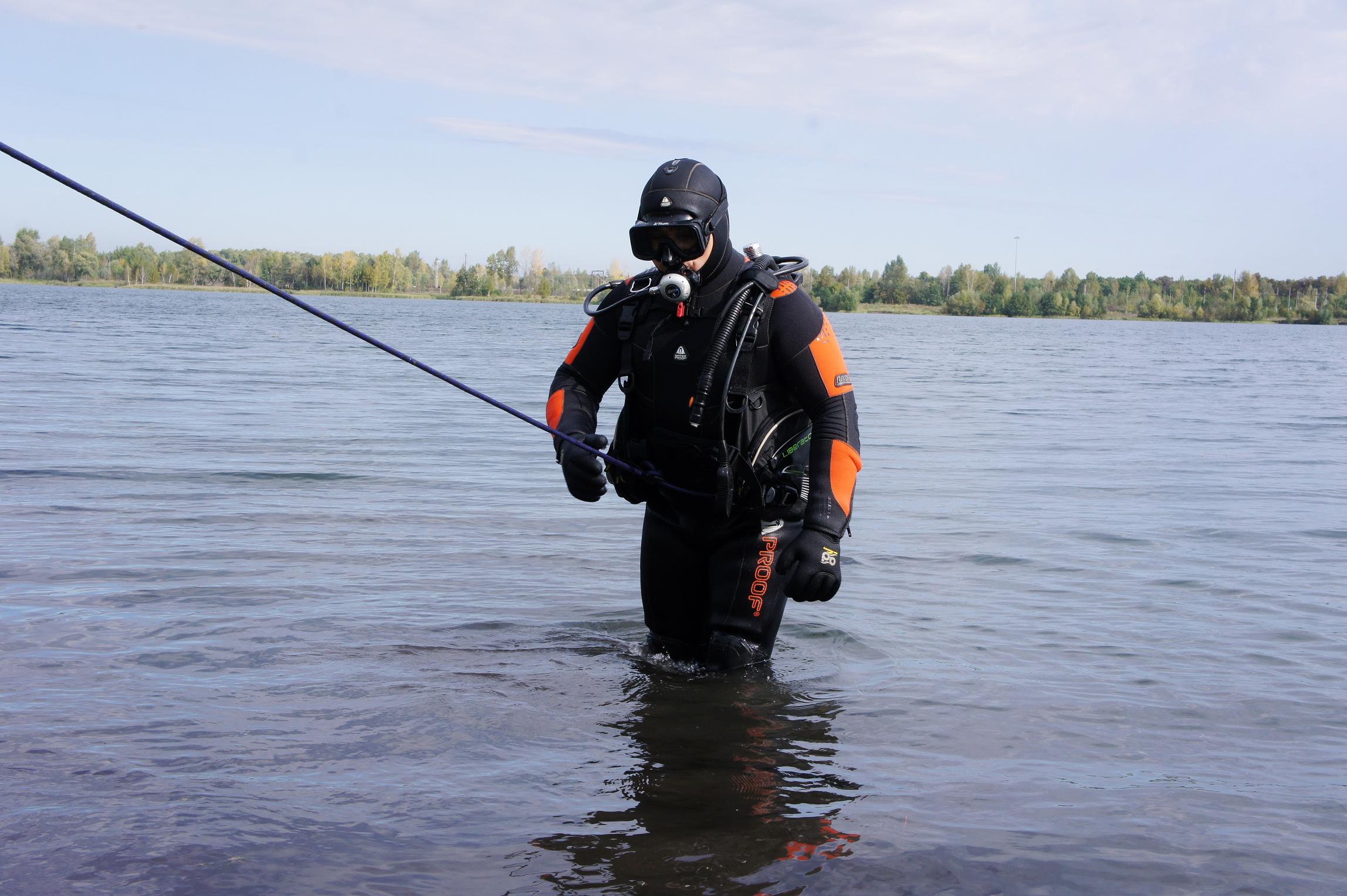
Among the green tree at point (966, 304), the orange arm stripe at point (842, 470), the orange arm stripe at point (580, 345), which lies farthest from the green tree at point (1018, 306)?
the orange arm stripe at point (842, 470)

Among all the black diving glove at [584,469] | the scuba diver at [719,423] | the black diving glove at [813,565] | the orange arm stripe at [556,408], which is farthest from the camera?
the orange arm stripe at [556,408]


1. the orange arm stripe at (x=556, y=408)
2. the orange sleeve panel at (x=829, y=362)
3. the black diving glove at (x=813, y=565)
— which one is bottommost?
the black diving glove at (x=813, y=565)

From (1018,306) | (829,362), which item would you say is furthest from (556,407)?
(1018,306)

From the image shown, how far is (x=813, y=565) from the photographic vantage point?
4395 millimetres

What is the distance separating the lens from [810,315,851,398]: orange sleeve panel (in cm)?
454

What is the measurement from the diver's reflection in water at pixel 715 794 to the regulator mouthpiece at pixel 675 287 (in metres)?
1.71

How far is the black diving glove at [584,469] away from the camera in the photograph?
15.3ft

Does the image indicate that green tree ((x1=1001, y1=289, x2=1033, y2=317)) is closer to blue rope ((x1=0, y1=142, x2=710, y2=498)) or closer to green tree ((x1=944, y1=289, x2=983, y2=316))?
green tree ((x1=944, y1=289, x2=983, y2=316))

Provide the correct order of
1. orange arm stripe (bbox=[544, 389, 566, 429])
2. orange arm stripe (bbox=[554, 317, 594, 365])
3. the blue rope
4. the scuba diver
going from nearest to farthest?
the blue rope
the scuba diver
orange arm stripe (bbox=[544, 389, 566, 429])
orange arm stripe (bbox=[554, 317, 594, 365])

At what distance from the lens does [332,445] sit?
13883 millimetres

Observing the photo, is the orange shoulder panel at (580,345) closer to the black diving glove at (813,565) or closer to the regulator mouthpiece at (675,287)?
the regulator mouthpiece at (675,287)

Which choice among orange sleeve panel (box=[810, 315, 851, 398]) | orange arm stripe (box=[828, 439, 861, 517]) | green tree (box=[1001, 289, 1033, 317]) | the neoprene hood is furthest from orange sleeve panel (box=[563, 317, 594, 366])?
green tree (box=[1001, 289, 1033, 317])

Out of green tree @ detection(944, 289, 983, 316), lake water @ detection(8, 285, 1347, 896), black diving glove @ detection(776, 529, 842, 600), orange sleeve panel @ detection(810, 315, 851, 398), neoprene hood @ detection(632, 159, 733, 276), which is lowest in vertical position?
lake water @ detection(8, 285, 1347, 896)

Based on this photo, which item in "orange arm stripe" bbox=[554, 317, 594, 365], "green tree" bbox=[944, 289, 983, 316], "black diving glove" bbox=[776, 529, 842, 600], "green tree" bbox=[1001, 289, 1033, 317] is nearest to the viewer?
"black diving glove" bbox=[776, 529, 842, 600]
